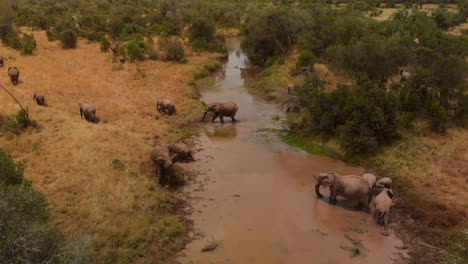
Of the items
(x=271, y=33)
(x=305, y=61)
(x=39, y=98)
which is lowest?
(x=39, y=98)

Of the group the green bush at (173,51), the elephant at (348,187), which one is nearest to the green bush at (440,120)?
the elephant at (348,187)

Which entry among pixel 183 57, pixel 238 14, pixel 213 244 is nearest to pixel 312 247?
pixel 213 244

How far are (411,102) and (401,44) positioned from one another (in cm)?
821

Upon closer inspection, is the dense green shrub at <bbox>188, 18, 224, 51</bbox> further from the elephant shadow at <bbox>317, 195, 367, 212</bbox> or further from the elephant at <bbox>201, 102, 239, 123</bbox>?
the elephant shadow at <bbox>317, 195, 367, 212</bbox>

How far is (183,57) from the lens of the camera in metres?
34.1

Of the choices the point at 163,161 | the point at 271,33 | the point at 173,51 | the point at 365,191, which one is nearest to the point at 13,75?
the point at 173,51

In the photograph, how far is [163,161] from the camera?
1484cm

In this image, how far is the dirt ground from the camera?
12.5 meters

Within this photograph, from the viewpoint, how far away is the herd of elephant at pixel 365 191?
1274 cm

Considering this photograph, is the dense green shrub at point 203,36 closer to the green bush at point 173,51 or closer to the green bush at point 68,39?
the green bush at point 173,51

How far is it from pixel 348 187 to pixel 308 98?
7.79 m

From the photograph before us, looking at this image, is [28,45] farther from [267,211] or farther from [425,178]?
[425,178]

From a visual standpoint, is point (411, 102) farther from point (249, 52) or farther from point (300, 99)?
point (249, 52)

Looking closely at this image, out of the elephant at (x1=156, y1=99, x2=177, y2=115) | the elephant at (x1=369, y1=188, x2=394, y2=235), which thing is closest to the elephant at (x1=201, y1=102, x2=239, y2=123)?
the elephant at (x1=156, y1=99, x2=177, y2=115)
